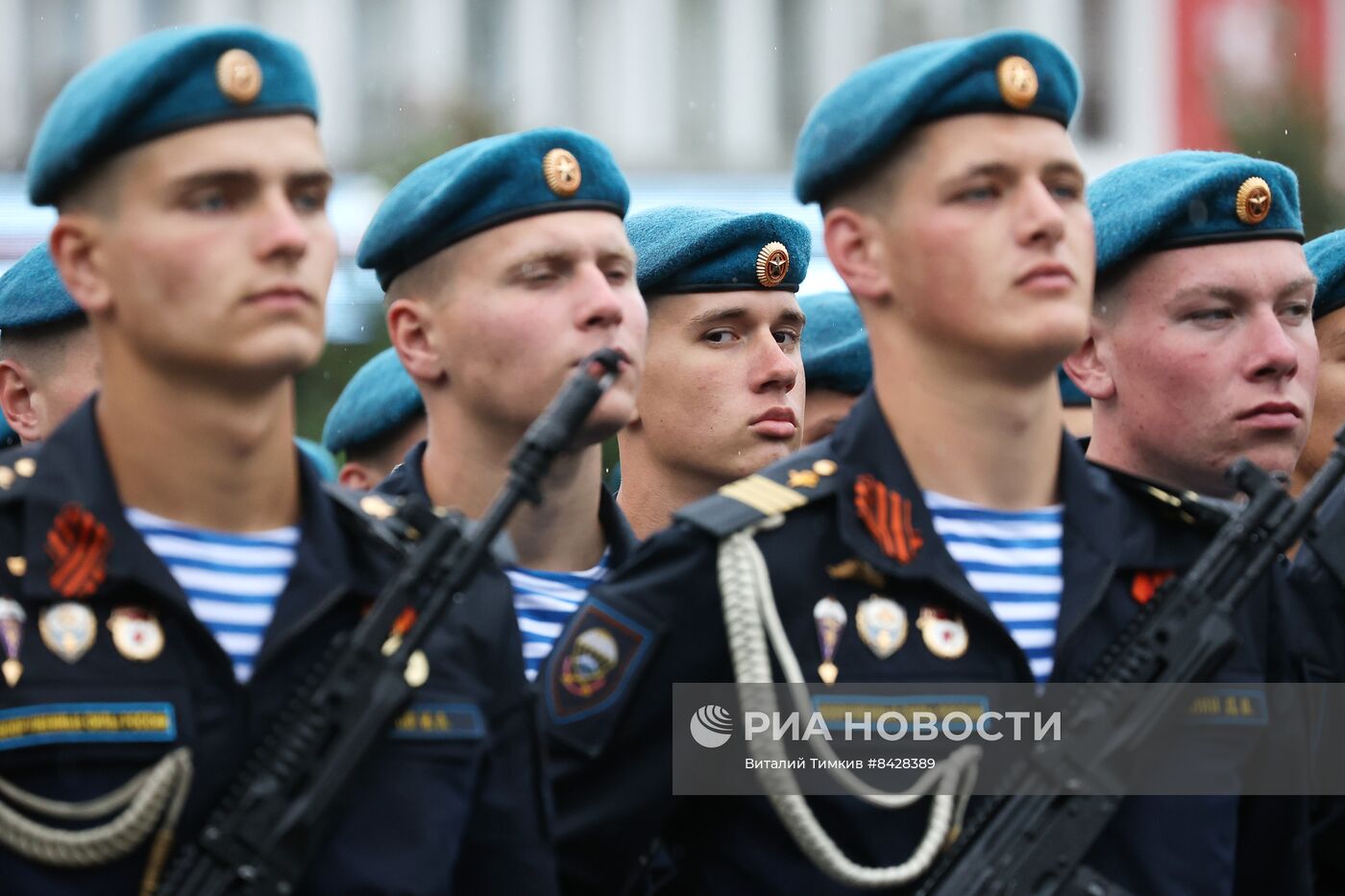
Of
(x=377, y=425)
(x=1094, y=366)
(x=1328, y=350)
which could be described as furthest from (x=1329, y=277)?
(x=377, y=425)

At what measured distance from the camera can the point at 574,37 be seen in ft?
116

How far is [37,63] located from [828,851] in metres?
31.2

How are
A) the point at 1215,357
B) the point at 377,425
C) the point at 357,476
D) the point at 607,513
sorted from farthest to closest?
the point at 357,476
the point at 377,425
the point at 607,513
the point at 1215,357

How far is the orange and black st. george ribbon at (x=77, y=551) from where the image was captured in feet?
15.4

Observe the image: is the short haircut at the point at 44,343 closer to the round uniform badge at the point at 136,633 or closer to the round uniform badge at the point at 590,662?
the round uniform badge at the point at 590,662

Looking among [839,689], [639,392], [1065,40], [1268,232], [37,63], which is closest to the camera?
[839,689]

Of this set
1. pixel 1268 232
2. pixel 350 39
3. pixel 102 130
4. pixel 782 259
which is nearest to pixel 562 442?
pixel 102 130

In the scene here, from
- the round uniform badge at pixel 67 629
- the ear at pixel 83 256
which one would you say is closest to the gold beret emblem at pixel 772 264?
the ear at pixel 83 256

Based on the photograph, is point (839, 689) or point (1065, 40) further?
point (1065, 40)

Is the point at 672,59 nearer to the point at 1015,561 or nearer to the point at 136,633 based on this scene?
the point at 1015,561

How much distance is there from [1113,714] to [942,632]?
0.40 m

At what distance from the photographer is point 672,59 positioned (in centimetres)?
3600

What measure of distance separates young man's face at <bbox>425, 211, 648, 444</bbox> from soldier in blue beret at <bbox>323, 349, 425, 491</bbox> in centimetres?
194

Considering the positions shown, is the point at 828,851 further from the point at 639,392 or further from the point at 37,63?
the point at 37,63
